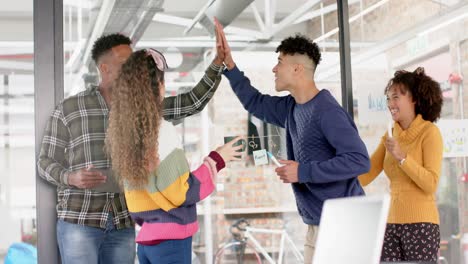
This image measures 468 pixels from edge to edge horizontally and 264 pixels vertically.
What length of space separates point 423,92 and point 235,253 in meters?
1.33

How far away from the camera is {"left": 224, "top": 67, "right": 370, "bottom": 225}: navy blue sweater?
3363mm

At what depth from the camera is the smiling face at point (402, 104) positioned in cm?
409

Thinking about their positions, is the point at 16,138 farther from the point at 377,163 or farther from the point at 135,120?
the point at 377,163

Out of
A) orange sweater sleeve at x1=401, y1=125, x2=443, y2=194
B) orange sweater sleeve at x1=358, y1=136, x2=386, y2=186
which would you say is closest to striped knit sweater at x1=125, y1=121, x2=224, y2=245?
orange sweater sleeve at x1=401, y1=125, x2=443, y2=194

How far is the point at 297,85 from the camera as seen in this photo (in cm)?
362

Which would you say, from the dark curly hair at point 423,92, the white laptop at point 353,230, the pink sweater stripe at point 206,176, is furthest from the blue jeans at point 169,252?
the dark curly hair at point 423,92

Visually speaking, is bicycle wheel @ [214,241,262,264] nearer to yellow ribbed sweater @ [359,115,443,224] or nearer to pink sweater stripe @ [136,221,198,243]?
yellow ribbed sweater @ [359,115,443,224]

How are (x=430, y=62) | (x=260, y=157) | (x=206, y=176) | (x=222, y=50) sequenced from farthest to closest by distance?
(x=430, y=62)
(x=260, y=157)
(x=222, y=50)
(x=206, y=176)

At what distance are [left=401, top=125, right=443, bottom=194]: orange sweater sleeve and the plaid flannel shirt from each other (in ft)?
4.72

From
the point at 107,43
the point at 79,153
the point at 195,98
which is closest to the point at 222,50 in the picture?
the point at 195,98

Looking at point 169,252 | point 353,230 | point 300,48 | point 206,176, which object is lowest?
point 169,252

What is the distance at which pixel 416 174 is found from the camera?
3807 millimetres

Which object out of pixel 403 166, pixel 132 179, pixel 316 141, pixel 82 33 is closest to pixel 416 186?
pixel 403 166

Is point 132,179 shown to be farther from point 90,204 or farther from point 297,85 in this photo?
point 297,85
